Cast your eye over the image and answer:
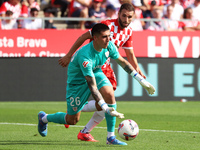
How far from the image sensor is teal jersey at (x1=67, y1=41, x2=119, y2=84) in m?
7.49

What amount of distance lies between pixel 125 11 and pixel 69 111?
1.92 metres

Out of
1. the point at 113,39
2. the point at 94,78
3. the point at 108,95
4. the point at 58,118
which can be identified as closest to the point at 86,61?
the point at 94,78

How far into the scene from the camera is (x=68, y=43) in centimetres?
1781

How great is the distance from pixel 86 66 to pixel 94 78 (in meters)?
0.21

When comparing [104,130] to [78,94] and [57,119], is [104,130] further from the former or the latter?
[78,94]

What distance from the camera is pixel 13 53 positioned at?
17375mm

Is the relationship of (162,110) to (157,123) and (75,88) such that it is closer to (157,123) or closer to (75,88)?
(157,123)

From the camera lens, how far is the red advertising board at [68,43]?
Result: 17.4m

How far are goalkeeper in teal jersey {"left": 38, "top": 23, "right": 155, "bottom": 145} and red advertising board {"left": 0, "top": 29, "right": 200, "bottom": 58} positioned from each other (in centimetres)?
948

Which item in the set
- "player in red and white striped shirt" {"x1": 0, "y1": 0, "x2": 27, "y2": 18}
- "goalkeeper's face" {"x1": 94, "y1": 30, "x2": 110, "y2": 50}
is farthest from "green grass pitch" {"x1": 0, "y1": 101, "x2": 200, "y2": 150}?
"player in red and white striped shirt" {"x1": 0, "y1": 0, "x2": 27, "y2": 18}

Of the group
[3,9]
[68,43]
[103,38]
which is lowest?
[68,43]

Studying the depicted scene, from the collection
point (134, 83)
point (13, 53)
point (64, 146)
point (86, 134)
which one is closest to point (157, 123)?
point (86, 134)

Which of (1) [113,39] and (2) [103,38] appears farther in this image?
(1) [113,39]

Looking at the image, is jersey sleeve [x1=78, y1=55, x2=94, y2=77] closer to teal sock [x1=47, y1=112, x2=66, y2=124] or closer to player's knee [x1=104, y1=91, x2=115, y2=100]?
player's knee [x1=104, y1=91, x2=115, y2=100]
